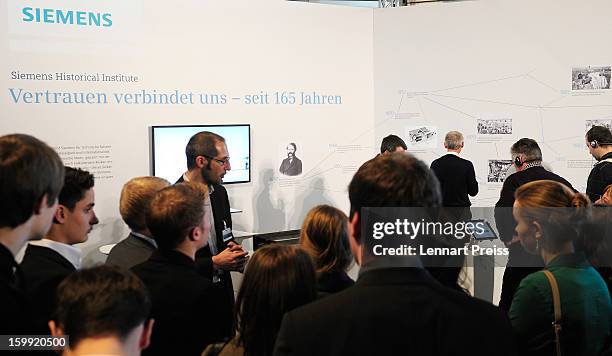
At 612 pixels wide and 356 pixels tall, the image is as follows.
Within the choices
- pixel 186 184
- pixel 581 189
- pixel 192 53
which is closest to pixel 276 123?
pixel 192 53

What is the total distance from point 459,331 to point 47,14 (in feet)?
14.2

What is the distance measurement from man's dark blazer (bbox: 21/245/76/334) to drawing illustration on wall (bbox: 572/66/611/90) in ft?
18.4

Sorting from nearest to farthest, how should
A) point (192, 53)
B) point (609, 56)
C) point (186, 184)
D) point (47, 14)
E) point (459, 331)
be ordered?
1. point (459, 331)
2. point (186, 184)
3. point (47, 14)
4. point (192, 53)
5. point (609, 56)

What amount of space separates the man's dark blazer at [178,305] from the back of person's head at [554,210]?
1160mm

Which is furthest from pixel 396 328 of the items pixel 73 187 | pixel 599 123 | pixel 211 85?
pixel 599 123

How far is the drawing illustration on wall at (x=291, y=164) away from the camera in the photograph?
21.3 ft

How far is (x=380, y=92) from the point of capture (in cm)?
719

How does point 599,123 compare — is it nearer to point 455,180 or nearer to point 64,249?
point 455,180

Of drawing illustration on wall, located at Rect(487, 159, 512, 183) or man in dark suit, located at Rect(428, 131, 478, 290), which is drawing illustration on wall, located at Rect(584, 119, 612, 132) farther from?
man in dark suit, located at Rect(428, 131, 478, 290)

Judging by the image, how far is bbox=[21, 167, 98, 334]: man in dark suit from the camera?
6.33ft

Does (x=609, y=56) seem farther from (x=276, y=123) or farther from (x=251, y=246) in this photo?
(x=251, y=246)

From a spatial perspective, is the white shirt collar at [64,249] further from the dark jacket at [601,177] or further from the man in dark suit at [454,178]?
the man in dark suit at [454,178]

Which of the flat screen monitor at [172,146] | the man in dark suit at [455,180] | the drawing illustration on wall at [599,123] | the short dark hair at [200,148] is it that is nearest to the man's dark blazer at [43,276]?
the short dark hair at [200,148]

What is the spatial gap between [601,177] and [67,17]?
4.23 meters
